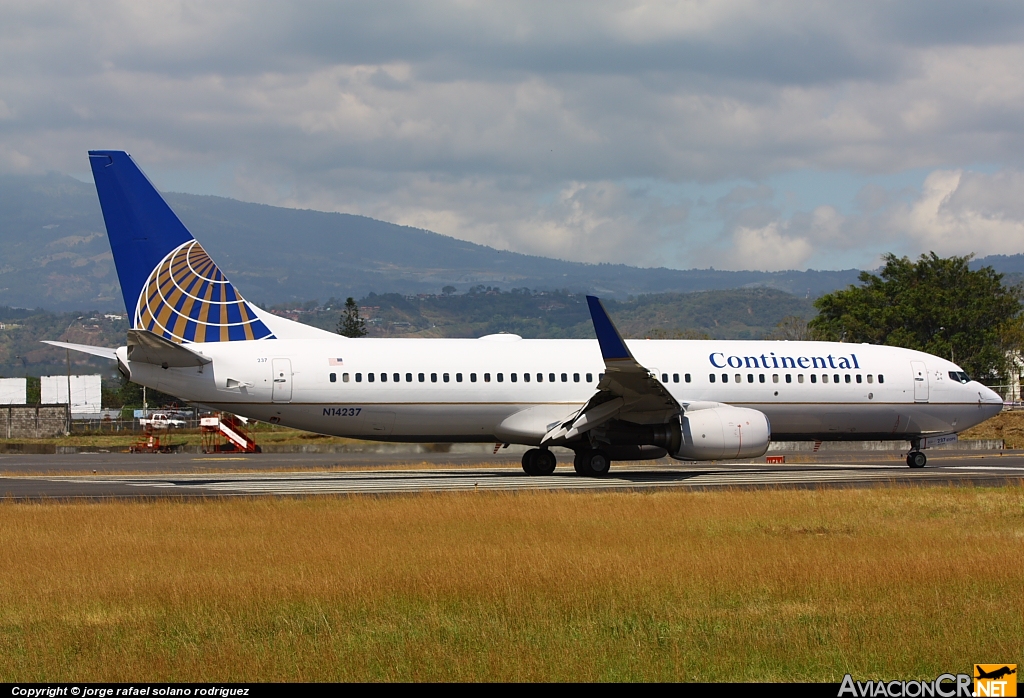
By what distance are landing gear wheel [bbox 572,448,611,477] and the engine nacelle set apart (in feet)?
6.99

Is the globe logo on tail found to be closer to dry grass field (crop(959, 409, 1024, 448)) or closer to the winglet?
the winglet

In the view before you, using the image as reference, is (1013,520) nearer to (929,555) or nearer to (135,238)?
(929,555)


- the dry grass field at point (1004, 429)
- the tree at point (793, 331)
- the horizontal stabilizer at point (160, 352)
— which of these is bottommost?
the dry grass field at point (1004, 429)

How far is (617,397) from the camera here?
2716cm

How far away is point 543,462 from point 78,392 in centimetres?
11573

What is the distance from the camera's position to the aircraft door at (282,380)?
1055 inches

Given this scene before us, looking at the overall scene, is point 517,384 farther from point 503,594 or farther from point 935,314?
point 935,314

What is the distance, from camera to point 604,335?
25719mm

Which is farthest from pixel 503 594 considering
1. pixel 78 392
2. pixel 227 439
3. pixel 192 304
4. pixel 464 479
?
pixel 78 392

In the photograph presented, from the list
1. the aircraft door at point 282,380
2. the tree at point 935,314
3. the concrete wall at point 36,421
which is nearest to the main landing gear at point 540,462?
the aircraft door at point 282,380

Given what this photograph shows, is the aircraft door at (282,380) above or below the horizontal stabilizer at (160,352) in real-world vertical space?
below

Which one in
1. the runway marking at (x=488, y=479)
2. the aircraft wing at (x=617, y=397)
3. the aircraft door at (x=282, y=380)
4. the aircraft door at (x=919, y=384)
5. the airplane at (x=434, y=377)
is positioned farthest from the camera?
the aircraft door at (x=919, y=384)

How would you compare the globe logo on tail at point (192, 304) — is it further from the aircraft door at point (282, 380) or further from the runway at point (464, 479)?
the runway at point (464, 479)

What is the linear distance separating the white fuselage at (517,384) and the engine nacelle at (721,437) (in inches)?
120
